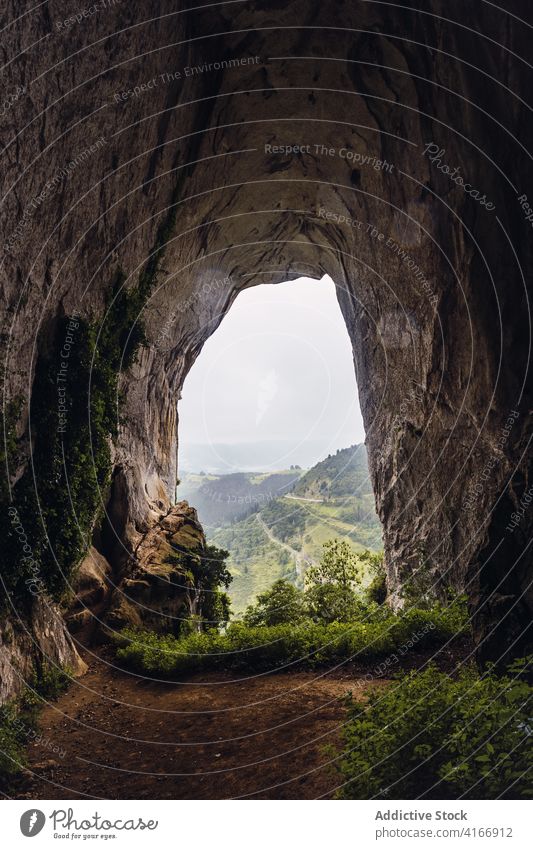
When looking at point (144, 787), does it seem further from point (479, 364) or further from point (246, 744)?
point (479, 364)

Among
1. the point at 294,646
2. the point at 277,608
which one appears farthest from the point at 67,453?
Result: the point at 277,608

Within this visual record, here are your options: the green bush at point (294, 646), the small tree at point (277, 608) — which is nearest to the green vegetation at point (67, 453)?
the green bush at point (294, 646)

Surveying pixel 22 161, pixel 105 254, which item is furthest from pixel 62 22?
pixel 105 254

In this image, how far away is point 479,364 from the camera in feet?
41.3

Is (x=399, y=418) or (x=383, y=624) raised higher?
(x=399, y=418)

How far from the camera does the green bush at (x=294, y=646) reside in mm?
11133

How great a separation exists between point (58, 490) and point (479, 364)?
11409 mm

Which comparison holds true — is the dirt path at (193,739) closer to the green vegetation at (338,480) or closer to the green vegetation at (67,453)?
the green vegetation at (67,453)

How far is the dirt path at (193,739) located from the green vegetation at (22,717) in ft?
0.78

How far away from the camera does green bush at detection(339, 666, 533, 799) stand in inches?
194

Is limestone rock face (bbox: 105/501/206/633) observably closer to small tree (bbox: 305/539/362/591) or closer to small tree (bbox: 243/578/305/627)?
small tree (bbox: 243/578/305/627)

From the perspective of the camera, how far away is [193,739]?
7.87 meters

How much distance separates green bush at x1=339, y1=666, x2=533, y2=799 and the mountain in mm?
64061

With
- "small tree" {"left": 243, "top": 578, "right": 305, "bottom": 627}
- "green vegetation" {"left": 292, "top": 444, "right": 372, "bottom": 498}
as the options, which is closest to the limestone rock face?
"small tree" {"left": 243, "top": 578, "right": 305, "bottom": 627}
